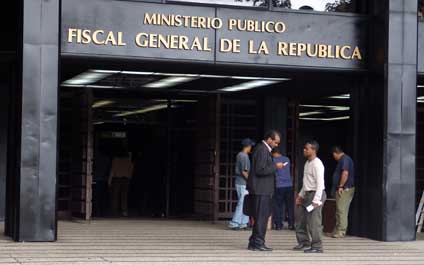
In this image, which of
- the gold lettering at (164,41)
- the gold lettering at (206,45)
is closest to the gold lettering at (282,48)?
the gold lettering at (206,45)

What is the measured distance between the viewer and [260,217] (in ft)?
40.9

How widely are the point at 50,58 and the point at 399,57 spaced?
604cm

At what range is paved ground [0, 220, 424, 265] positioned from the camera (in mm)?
11320

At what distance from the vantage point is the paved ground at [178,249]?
11.3 metres

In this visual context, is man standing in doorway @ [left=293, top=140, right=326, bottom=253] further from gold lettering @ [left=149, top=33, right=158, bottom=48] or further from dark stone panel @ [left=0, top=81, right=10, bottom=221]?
dark stone panel @ [left=0, top=81, right=10, bottom=221]

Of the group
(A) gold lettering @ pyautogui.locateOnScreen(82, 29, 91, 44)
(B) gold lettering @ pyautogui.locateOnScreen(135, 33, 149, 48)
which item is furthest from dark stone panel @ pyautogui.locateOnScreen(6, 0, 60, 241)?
(B) gold lettering @ pyautogui.locateOnScreen(135, 33, 149, 48)

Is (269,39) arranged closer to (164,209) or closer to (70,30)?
(70,30)

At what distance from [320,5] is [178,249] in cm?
533

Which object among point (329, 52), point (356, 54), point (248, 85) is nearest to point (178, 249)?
point (329, 52)

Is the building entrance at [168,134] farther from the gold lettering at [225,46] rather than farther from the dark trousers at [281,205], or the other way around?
the gold lettering at [225,46]

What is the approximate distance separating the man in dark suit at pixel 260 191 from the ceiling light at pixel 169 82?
3.69 m

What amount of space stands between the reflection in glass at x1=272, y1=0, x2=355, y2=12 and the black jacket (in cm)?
328

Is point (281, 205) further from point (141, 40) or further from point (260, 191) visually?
point (141, 40)

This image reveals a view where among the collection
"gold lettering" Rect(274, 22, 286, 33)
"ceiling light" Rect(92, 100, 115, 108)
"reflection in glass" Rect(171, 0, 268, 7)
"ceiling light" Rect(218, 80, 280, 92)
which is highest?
"reflection in glass" Rect(171, 0, 268, 7)
